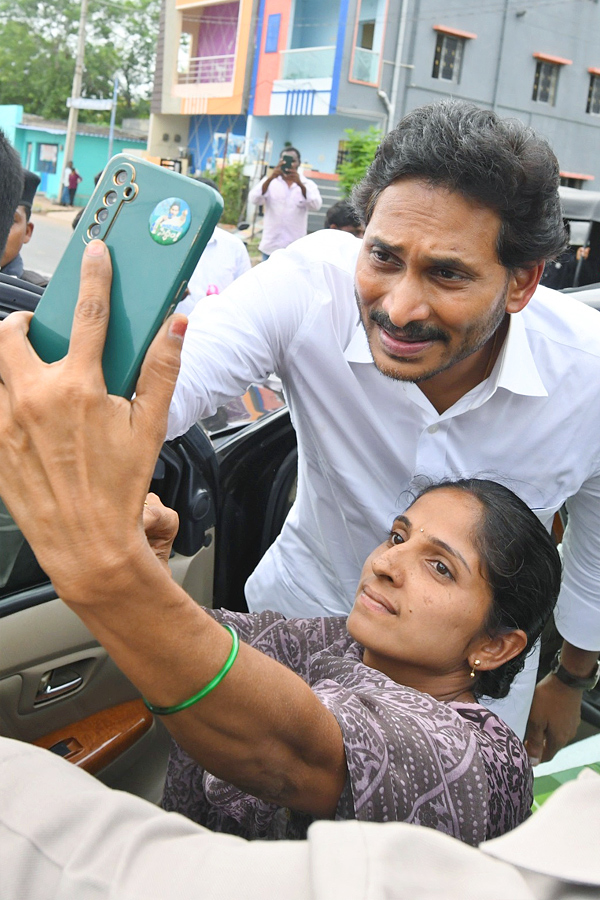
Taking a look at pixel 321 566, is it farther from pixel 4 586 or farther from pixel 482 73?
pixel 482 73

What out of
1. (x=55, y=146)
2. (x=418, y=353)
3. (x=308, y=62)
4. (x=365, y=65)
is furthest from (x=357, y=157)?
(x=418, y=353)

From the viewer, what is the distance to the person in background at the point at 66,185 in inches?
1066

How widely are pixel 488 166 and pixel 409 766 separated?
1.14 metres

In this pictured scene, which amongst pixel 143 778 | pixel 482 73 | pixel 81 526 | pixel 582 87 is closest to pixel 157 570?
pixel 81 526

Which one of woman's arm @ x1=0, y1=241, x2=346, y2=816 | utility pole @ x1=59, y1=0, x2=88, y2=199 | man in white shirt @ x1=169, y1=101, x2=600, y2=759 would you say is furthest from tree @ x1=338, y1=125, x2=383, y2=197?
woman's arm @ x1=0, y1=241, x2=346, y2=816

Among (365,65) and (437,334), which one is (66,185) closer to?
(365,65)

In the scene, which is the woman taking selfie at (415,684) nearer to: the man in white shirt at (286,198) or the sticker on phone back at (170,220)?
the sticker on phone back at (170,220)

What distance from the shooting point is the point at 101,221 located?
1.08 meters

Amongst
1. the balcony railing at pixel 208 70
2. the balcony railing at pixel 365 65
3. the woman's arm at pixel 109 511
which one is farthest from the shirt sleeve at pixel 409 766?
the balcony railing at pixel 208 70

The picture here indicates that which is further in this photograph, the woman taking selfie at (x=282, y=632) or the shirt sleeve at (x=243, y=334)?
the shirt sleeve at (x=243, y=334)

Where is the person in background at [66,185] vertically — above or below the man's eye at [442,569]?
above

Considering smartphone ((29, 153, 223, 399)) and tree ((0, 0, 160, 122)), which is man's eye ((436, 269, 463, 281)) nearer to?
smartphone ((29, 153, 223, 399))

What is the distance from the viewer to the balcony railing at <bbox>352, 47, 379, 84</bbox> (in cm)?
2152

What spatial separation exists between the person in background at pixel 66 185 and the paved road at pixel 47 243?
132 cm
